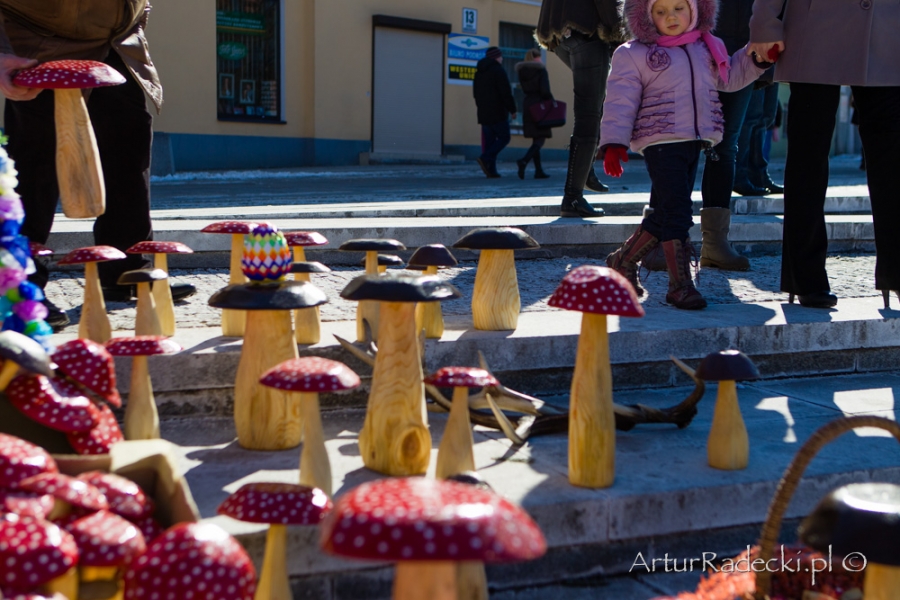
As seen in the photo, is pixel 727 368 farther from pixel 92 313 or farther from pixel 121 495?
pixel 92 313

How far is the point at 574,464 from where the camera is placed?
2.58m

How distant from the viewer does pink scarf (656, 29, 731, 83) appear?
4461 mm

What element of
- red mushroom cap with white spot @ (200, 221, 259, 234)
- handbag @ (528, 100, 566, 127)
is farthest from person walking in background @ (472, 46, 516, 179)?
red mushroom cap with white spot @ (200, 221, 259, 234)

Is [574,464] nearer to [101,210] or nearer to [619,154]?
[101,210]

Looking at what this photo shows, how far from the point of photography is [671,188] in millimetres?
4449

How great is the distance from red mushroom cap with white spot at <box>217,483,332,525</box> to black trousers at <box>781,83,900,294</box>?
322 centimetres

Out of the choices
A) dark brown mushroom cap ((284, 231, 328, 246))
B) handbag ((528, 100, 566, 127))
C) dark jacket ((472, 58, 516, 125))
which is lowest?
dark brown mushroom cap ((284, 231, 328, 246))

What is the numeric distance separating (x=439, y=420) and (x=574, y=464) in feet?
2.53

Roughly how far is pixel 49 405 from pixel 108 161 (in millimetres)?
2154

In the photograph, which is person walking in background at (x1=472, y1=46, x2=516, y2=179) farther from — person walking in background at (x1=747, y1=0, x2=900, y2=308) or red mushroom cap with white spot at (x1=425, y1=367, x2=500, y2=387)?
red mushroom cap with white spot at (x1=425, y1=367, x2=500, y2=387)

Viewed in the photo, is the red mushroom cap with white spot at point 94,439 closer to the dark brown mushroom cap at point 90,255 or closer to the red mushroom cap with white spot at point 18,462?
the red mushroom cap with white spot at point 18,462

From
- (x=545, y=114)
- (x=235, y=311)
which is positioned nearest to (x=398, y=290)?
(x=235, y=311)

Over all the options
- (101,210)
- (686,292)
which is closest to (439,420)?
(101,210)

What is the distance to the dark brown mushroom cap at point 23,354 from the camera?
2.02 metres
